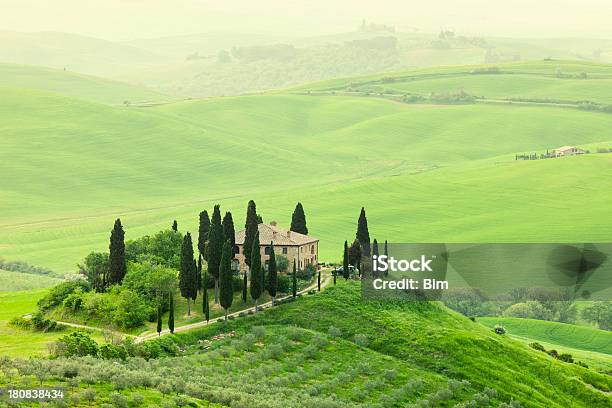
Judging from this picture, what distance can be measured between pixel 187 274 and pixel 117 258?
28.3ft

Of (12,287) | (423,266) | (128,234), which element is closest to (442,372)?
(423,266)

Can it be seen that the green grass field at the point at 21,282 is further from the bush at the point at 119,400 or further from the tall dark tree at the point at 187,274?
the bush at the point at 119,400

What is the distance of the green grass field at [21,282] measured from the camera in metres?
136

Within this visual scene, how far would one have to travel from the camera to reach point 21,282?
461 ft

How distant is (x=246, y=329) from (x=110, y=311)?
1251cm

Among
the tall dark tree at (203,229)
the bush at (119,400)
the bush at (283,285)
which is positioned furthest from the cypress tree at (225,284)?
the bush at (119,400)

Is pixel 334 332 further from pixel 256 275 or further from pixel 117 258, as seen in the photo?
pixel 117 258

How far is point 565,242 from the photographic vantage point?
171m

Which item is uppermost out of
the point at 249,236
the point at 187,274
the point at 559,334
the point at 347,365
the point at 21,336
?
the point at 249,236

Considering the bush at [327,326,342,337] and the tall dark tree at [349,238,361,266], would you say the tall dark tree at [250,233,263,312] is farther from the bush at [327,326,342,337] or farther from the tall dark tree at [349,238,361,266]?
the tall dark tree at [349,238,361,266]

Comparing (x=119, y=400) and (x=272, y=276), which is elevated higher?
(x=119, y=400)

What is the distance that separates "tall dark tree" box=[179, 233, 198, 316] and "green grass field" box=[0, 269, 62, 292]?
5342 centimetres

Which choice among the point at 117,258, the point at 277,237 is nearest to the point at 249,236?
the point at 277,237

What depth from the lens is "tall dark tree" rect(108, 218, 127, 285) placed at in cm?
9375
